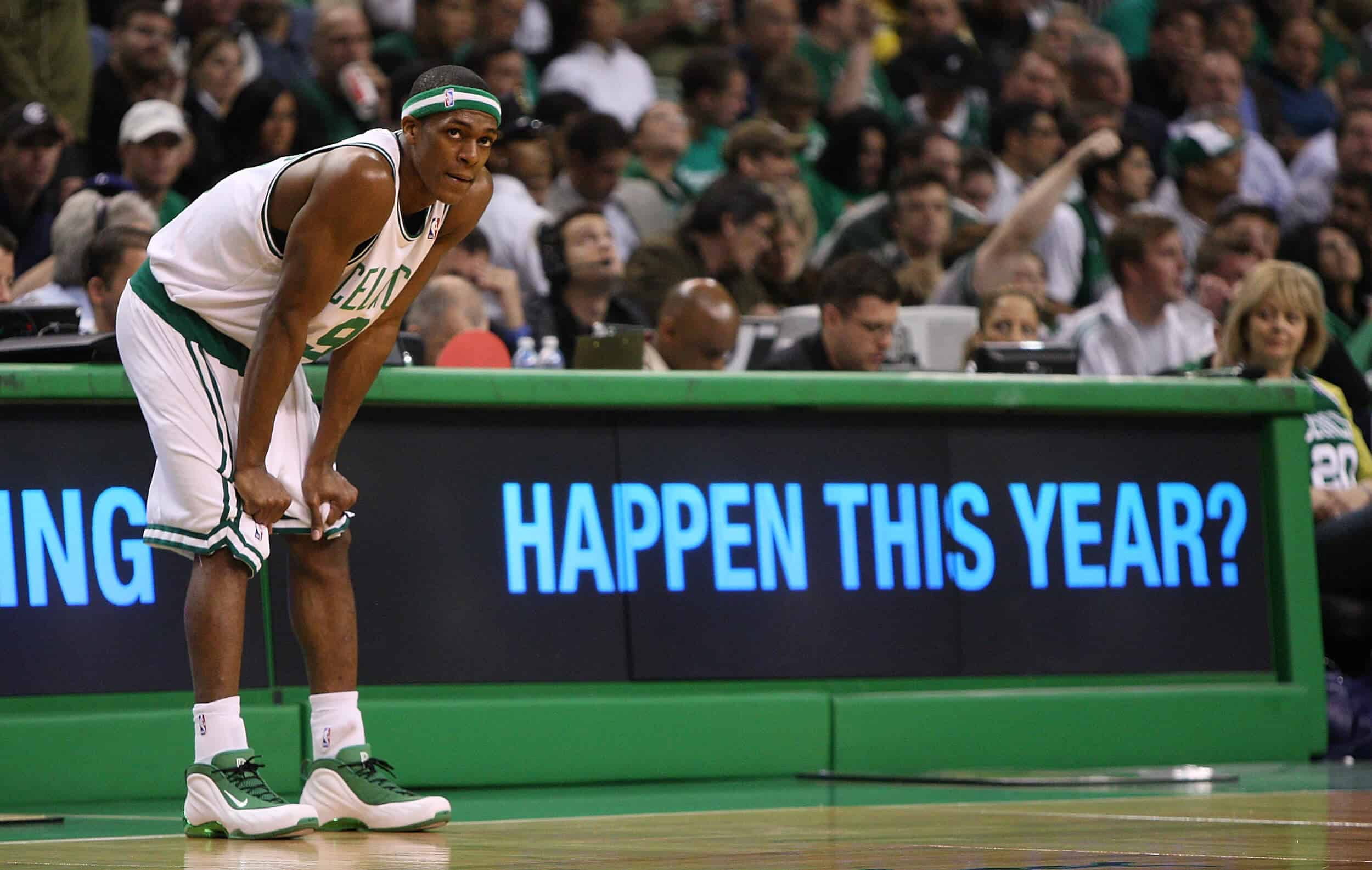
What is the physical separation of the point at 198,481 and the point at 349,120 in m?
A: 6.15

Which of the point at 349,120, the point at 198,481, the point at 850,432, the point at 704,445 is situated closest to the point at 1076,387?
the point at 850,432

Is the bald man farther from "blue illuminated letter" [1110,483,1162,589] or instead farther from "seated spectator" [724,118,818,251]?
"seated spectator" [724,118,818,251]

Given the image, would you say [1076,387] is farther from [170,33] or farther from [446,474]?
[170,33]

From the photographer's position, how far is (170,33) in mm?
9977

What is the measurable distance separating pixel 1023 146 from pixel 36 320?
757cm

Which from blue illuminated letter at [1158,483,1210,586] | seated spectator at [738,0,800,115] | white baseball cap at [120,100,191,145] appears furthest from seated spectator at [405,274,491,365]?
seated spectator at [738,0,800,115]

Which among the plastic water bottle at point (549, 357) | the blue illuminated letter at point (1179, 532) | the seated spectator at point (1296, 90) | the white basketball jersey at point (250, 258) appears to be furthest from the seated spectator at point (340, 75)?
the seated spectator at point (1296, 90)

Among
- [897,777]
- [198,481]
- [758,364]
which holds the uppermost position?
[758,364]

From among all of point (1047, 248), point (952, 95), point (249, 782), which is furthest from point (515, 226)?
point (249, 782)

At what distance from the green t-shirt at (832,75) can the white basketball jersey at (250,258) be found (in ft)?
28.1

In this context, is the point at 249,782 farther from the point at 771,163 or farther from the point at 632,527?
the point at 771,163

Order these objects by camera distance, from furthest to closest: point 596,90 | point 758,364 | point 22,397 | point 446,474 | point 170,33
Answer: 1. point 596,90
2. point 170,33
3. point 758,364
4. point 446,474
5. point 22,397

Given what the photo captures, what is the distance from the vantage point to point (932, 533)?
21.8ft

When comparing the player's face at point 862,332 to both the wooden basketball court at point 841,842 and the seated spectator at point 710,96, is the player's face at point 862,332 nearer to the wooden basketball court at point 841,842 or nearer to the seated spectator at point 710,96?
the wooden basketball court at point 841,842
